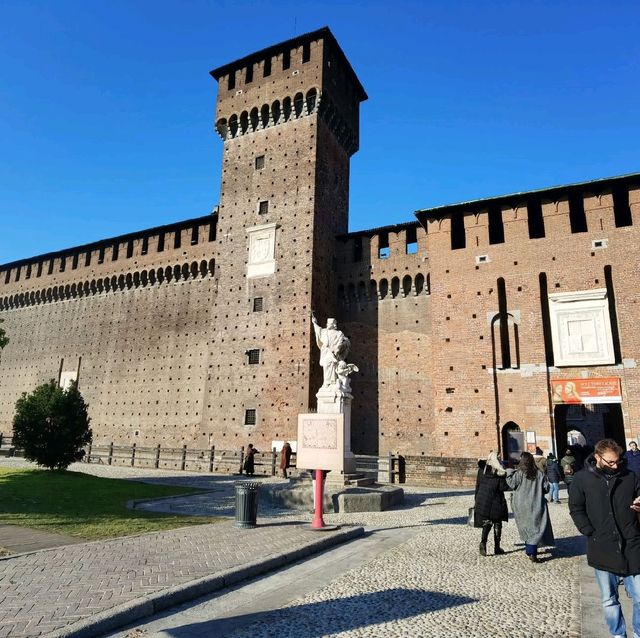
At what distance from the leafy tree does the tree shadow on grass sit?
15274mm

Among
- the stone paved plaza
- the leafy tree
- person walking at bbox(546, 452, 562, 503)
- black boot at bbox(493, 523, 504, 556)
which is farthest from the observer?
the leafy tree

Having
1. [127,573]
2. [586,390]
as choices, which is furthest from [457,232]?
[127,573]

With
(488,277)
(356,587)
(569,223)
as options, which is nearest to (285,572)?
(356,587)

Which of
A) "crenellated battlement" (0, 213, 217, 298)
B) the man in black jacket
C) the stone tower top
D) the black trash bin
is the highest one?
the stone tower top

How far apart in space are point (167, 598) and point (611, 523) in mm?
3668

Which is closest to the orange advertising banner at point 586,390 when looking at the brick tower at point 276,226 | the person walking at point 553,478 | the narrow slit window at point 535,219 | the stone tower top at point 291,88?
the person walking at point 553,478

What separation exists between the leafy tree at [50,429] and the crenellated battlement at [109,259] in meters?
11.0

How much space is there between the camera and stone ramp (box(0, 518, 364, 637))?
12.5 feet

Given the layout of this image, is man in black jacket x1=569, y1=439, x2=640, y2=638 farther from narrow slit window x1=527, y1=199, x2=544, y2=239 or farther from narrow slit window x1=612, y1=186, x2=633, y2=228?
narrow slit window x1=612, y1=186, x2=633, y2=228

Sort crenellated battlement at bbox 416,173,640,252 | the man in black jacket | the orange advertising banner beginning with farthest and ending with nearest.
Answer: crenellated battlement at bbox 416,173,640,252 → the orange advertising banner → the man in black jacket

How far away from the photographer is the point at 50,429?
670 inches

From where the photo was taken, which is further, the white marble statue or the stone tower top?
the stone tower top

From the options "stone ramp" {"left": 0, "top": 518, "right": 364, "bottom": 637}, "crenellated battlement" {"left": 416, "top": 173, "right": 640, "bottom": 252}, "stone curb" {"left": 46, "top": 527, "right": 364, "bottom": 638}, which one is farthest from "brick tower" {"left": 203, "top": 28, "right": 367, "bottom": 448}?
"stone curb" {"left": 46, "top": 527, "right": 364, "bottom": 638}

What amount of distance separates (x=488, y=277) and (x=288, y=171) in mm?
10972
